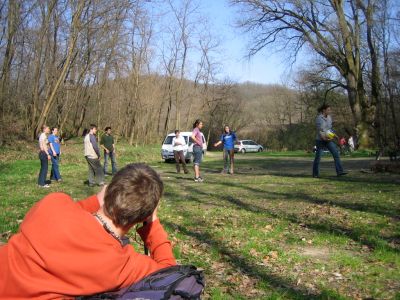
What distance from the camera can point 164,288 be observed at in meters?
2.27

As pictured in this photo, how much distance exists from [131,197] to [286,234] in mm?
4511

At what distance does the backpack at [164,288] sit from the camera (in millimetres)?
2270

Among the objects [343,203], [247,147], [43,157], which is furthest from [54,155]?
[247,147]

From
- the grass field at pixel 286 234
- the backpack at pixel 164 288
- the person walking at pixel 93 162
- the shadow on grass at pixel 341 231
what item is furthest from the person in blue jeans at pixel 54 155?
the backpack at pixel 164 288

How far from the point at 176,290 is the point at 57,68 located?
32417mm

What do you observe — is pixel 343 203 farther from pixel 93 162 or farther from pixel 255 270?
pixel 93 162

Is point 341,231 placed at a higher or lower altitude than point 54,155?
lower

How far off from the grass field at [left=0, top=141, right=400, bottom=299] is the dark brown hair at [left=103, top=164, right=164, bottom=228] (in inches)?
84.4

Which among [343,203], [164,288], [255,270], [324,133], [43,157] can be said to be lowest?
[255,270]

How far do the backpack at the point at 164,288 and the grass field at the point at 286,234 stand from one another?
2041mm

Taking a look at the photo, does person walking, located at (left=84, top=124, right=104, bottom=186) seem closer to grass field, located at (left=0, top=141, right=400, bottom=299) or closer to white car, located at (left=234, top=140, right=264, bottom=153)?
grass field, located at (left=0, top=141, right=400, bottom=299)

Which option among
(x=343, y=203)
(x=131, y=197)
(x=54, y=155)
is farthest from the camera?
(x=54, y=155)

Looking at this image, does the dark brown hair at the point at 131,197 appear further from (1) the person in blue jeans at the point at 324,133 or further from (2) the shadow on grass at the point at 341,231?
(1) the person in blue jeans at the point at 324,133

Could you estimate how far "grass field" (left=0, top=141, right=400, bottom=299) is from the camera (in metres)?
4.59
